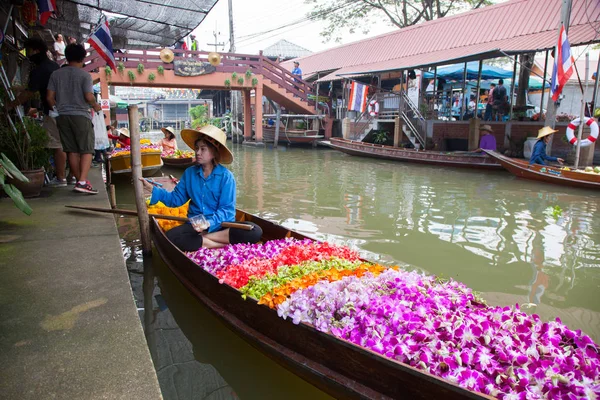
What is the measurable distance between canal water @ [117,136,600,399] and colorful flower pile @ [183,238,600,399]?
0.64m

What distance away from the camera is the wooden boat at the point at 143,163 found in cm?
933

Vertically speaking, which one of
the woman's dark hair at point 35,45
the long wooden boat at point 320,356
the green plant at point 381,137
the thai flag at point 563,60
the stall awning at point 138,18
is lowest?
the long wooden boat at point 320,356

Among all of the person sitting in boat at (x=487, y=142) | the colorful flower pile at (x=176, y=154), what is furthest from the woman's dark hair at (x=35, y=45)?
the person sitting in boat at (x=487, y=142)

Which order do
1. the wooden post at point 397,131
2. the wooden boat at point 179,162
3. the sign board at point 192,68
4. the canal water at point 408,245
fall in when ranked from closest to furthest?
1. the canal water at point 408,245
2. the wooden boat at point 179,162
3. the wooden post at point 397,131
4. the sign board at point 192,68

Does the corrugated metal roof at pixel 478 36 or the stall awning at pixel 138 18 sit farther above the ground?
the corrugated metal roof at pixel 478 36

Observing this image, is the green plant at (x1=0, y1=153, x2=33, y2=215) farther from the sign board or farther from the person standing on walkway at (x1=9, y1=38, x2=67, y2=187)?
the sign board

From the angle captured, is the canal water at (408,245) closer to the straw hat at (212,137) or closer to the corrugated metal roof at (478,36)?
the straw hat at (212,137)

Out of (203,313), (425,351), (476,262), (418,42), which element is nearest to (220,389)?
(203,313)

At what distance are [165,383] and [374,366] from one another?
1.57 meters

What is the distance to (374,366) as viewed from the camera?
2.18 meters

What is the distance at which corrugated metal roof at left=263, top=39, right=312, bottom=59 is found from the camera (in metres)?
34.1

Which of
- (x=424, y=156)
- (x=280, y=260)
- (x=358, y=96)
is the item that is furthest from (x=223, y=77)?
(x=280, y=260)

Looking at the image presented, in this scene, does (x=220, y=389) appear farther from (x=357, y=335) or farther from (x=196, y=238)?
(x=196, y=238)

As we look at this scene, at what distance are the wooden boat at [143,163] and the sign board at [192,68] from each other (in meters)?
10.6
